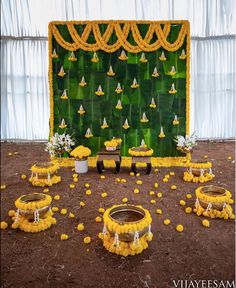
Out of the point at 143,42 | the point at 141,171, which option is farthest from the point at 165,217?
the point at 143,42

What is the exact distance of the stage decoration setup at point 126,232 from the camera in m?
2.72

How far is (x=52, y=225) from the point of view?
11.3 feet

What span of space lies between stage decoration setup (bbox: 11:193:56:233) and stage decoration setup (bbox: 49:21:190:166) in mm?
2844

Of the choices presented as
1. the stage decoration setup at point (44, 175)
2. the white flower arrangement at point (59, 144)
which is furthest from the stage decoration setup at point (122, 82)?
the stage decoration setup at point (44, 175)

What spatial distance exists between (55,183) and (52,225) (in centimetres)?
156

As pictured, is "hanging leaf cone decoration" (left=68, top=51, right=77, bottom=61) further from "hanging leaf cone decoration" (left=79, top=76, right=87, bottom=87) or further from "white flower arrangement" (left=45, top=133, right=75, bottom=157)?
"white flower arrangement" (left=45, top=133, right=75, bottom=157)

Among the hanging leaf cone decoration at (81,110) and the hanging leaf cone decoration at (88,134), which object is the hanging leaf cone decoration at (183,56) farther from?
the hanging leaf cone decoration at (88,134)

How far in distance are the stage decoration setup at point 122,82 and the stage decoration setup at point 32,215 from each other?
284 cm

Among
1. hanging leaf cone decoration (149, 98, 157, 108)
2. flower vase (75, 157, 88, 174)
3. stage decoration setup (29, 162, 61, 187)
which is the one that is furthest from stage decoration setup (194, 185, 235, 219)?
hanging leaf cone decoration (149, 98, 157, 108)

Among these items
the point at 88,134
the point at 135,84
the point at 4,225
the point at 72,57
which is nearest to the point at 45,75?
the point at 72,57

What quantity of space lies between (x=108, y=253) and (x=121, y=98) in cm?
374

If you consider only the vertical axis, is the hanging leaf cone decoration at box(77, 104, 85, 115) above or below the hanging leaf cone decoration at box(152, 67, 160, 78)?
below

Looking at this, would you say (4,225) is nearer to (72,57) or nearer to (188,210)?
(188,210)

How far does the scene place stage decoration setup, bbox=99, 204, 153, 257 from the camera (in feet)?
8.93
